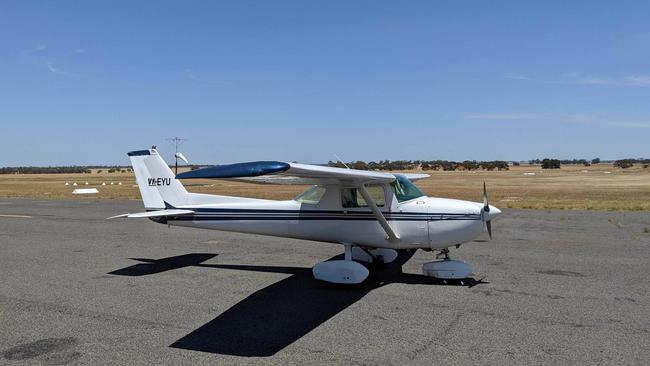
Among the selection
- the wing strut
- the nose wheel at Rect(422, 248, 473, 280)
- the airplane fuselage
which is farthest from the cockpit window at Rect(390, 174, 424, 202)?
the nose wheel at Rect(422, 248, 473, 280)

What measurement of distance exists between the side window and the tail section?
3901mm

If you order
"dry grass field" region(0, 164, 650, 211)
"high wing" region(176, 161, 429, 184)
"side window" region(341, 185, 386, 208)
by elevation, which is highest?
"high wing" region(176, 161, 429, 184)

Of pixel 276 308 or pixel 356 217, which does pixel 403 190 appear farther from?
pixel 276 308

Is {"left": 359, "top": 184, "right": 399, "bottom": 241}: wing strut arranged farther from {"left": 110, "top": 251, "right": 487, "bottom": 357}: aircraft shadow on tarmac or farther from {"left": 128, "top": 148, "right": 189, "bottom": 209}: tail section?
{"left": 128, "top": 148, "right": 189, "bottom": 209}: tail section

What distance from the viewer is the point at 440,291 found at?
336 inches

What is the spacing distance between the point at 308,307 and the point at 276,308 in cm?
50

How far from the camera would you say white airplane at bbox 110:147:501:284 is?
29.3 ft

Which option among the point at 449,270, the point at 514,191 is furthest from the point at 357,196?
the point at 514,191

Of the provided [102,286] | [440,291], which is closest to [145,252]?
[102,286]

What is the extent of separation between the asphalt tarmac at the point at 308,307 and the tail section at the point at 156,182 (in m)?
1.48

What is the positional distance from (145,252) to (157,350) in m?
7.89

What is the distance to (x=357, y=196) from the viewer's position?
31.3 ft

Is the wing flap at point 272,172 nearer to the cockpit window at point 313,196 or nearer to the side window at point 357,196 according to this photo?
the side window at point 357,196

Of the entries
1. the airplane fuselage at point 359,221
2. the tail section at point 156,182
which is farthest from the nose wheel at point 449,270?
the tail section at point 156,182
